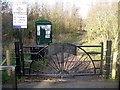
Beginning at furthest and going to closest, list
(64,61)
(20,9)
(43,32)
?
(64,61)
(43,32)
(20,9)

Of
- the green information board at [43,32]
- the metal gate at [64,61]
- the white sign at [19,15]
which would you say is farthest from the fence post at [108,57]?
the white sign at [19,15]

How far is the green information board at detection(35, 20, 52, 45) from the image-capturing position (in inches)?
118

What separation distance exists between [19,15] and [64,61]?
2.63ft

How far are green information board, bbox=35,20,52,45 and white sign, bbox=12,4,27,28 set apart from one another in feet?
0.53

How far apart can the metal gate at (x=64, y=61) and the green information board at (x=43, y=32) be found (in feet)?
0.26

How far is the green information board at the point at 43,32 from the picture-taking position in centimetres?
300

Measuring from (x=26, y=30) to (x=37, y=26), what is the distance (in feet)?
0.45

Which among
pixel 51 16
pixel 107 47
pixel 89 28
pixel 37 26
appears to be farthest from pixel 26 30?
pixel 107 47

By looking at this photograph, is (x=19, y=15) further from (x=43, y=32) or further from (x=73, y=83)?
(x=73, y=83)

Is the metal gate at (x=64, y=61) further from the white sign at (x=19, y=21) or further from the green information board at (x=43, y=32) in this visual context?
the white sign at (x=19, y=21)

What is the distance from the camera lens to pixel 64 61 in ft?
10.5

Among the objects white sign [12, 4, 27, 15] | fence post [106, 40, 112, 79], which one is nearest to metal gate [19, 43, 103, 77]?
fence post [106, 40, 112, 79]

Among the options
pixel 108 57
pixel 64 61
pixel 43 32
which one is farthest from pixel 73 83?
pixel 43 32

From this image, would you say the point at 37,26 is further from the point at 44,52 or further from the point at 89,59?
the point at 89,59
